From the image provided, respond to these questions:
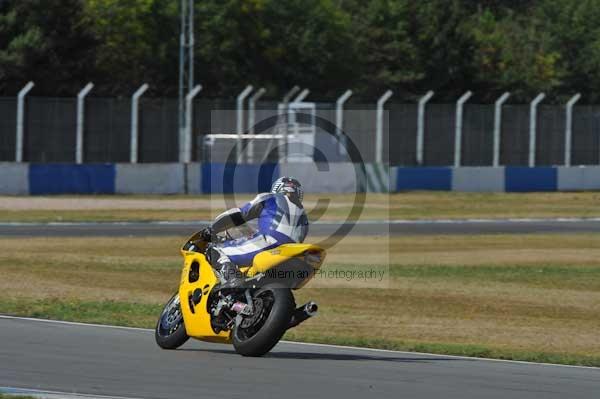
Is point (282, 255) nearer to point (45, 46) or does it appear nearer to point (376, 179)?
point (376, 179)

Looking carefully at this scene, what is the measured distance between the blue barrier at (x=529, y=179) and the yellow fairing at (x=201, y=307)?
99.3 ft

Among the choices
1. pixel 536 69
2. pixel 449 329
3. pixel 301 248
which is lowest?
pixel 449 329

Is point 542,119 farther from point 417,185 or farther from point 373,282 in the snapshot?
point 373,282

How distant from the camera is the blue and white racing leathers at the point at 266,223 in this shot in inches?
392

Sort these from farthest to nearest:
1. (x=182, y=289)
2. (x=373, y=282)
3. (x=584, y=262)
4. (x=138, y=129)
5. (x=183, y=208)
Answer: (x=138, y=129) → (x=183, y=208) → (x=584, y=262) → (x=373, y=282) → (x=182, y=289)

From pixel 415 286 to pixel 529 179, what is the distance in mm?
22916

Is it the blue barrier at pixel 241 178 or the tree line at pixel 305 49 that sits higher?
the tree line at pixel 305 49

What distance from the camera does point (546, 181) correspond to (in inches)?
1581

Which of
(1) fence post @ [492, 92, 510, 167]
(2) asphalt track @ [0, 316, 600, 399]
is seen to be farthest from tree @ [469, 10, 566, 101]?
(2) asphalt track @ [0, 316, 600, 399]

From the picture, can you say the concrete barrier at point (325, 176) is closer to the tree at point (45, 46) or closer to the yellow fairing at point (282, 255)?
the tree at point (45, 46)

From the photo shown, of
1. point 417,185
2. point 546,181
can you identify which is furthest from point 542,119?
point 417,185

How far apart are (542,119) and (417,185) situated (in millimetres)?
5327

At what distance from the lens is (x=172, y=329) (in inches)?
419

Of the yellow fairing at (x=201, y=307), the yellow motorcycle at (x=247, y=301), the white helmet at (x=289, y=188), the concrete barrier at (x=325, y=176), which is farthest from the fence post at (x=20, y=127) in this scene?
the white helmet at (x=289, y=188)
